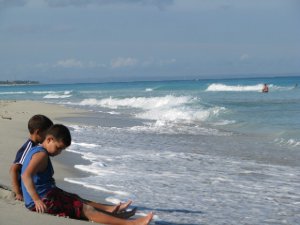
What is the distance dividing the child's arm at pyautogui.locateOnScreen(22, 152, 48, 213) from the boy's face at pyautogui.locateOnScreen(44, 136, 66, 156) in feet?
0.20

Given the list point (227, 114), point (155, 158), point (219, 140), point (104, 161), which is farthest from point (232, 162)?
point (227, 114)

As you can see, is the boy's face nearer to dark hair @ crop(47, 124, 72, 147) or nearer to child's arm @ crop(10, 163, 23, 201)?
dark hair @ crop(47, 124, 72, 147)

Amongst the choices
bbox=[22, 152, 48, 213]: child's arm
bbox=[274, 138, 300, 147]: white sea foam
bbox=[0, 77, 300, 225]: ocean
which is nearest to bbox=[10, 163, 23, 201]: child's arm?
bbox=[22, 152, 48, 213]: child's arm

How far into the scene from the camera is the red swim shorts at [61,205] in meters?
4.74

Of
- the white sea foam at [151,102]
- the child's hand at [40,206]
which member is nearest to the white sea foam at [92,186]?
the child's hand at [40,206]

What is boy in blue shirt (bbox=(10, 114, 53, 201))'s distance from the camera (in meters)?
5.06

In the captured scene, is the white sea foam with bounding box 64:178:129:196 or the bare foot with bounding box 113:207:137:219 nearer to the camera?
the bare foot with bounding box 113:207:137:219

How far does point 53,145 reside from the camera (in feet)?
15.3

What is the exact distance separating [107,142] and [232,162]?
359 cm

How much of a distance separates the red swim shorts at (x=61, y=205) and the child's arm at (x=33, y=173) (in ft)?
0.34

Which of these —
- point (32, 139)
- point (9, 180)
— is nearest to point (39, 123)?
point (32, 139)

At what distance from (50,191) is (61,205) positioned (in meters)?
0.16

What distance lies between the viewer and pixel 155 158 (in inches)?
388

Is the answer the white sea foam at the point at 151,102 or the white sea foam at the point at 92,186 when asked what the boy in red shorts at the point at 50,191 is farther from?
the white sea foam at the point at 151,102
